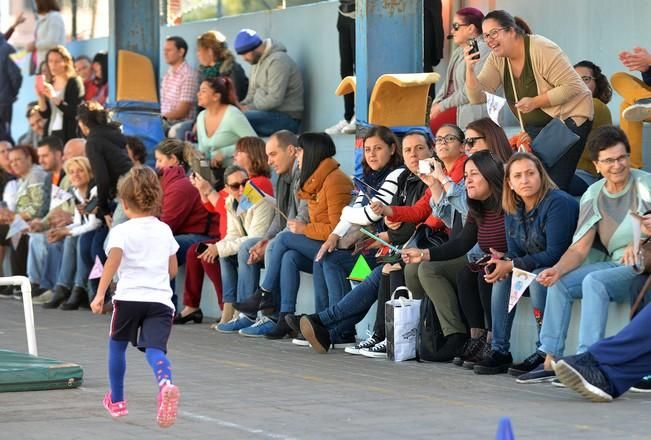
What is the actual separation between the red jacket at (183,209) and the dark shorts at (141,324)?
556 cm

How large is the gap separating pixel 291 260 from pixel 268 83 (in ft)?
13.7

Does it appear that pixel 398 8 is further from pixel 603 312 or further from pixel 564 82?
pixel 603 312

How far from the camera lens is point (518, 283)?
9.18 meters

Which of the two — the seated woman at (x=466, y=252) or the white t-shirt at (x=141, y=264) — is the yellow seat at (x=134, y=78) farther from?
the white t-shirt at (x=141, y=264)

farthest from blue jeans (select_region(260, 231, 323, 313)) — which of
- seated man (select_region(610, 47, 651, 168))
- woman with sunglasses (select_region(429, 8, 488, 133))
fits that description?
seated man (select_region(610, 47, 651, 168))

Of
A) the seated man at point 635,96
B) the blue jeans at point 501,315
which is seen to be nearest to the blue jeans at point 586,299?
the blue jeans at point 501,315

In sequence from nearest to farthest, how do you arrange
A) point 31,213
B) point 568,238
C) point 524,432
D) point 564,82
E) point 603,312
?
1. point 524,432
2. point 603,312
3. point 568,238
4. point 564,82
5. point 31,213

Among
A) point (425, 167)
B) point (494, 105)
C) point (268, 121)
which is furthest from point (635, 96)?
point (268, 121)

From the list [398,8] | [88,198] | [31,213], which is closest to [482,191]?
[398,8]

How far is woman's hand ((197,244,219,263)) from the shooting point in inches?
500

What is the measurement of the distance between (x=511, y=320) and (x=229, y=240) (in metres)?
3.68

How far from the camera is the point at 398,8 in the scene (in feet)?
39.3

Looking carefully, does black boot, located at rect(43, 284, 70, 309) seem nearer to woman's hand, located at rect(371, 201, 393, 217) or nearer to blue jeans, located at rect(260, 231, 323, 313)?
blue jeans, located at rect(260, 231, 323, 313)

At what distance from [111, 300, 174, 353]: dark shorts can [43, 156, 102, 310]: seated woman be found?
22.5 feet
